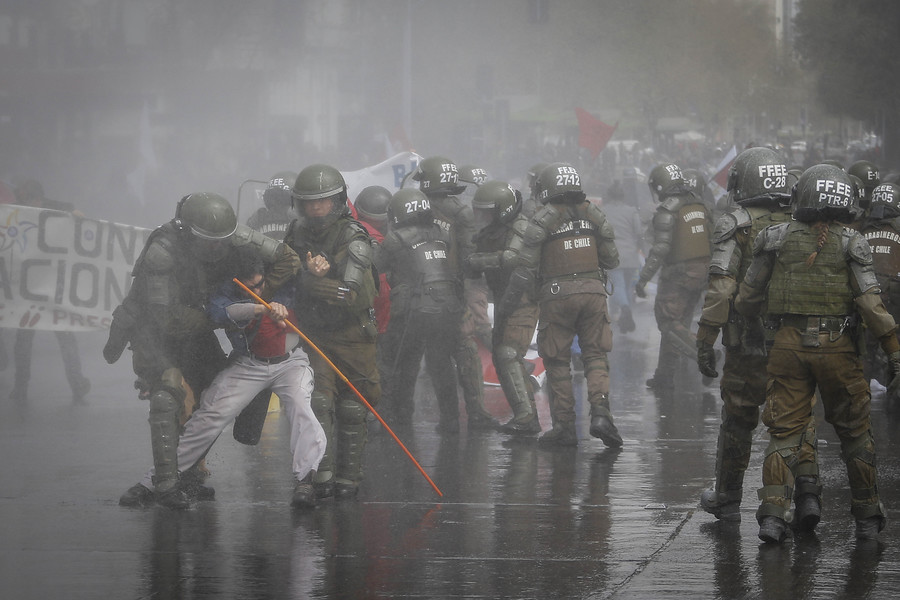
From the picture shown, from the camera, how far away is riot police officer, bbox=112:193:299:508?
6797mm

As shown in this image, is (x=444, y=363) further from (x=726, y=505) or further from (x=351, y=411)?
(x=726, y=505)

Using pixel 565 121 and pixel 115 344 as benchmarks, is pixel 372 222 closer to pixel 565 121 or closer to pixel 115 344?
pixel 115 344

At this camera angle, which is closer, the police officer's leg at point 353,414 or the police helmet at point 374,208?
the police officer's leg at point 353,414

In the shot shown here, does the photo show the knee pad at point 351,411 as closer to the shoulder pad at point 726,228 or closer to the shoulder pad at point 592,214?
the shoulder pad at point 726,228

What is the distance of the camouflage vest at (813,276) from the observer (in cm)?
588

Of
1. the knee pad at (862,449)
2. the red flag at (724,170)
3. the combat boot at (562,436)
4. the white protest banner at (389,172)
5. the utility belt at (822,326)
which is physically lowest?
the combat boot at (562,436)

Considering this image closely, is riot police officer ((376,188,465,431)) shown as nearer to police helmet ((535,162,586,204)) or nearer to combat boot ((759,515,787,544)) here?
police helmet ((535,162,586,204))

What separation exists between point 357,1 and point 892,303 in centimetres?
3406

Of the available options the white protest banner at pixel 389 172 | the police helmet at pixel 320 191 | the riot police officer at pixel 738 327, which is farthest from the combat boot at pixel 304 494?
the white protest banner at pixel 389 172

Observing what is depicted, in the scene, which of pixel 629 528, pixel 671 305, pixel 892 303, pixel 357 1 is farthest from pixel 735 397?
pixel 357 1

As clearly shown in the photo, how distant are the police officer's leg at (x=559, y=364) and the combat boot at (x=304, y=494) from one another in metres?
2.38

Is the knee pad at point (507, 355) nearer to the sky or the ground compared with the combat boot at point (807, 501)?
nearer to the sky

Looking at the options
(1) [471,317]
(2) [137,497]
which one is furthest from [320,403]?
(1) [471,317]

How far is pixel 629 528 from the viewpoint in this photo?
20.9 ft
